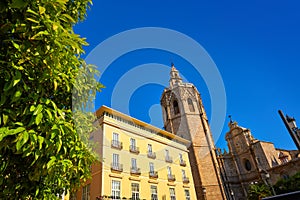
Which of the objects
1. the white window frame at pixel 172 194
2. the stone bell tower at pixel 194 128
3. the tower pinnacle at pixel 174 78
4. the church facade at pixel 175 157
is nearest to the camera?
the church facade at pixel 175 157

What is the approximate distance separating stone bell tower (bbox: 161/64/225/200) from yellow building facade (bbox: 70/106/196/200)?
8010mm

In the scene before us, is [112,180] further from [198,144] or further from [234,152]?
[234,152]

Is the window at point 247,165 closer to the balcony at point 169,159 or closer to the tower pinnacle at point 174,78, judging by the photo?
the tower pinnacle at point 174,78

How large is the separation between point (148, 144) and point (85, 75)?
17.7 m

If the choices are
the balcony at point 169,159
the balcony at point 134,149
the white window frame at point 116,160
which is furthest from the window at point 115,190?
the balcony at point 169,159

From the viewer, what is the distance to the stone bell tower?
30.5m

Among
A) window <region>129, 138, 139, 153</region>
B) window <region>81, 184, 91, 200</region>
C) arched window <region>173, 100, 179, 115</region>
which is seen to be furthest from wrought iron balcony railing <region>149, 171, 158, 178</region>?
arched window <region>173, 100, 179, 115</region>

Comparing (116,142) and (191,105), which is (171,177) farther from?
(191,105)

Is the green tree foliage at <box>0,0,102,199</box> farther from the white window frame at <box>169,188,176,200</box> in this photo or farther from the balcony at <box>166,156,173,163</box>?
the balcony at <box>166,156,173,163</box>

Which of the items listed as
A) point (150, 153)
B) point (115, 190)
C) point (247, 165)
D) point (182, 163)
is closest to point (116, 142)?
point (115, 190)

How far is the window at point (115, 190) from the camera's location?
1549 cm

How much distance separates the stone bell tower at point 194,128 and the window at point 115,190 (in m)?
17.6

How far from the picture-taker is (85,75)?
166 inches

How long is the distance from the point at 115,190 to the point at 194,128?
2308cm
